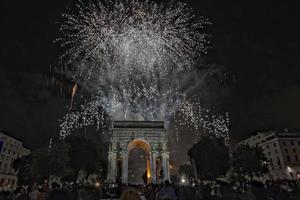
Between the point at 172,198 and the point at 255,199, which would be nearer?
the point at 172,198

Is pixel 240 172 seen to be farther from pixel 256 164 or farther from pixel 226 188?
pixel 226 188

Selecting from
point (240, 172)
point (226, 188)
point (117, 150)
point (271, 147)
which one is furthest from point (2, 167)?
point (271, 147)

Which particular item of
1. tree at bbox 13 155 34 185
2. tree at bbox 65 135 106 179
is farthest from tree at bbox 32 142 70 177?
tree at bbox 65 135 106 179

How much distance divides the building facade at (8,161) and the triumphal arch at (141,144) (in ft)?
74.7

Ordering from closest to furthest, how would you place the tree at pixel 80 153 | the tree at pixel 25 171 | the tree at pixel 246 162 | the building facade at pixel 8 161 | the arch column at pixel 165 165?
the tree at pixel 25 171 < the tree at pixel 246 162 < the tree at pixel 80 153 < the building facade at pixel 8 161 < the arch column at pixel 165 165

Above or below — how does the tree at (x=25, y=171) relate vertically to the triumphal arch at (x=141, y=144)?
below

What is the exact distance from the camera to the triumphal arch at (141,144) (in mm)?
58844

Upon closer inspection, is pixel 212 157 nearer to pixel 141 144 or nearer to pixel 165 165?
pixel 165 165

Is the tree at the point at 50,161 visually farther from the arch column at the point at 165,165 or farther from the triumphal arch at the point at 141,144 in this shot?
the arch column at the point at 165,165

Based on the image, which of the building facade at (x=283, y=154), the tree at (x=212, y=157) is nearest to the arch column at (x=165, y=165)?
the tree at (x=212, y=157)

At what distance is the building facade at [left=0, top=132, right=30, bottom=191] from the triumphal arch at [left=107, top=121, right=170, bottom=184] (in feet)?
74.7

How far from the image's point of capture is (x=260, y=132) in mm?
82188

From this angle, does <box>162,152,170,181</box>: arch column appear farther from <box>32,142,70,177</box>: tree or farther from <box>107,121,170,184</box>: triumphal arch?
<box>32,142,70,177</box>: tree

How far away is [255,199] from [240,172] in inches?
1667
